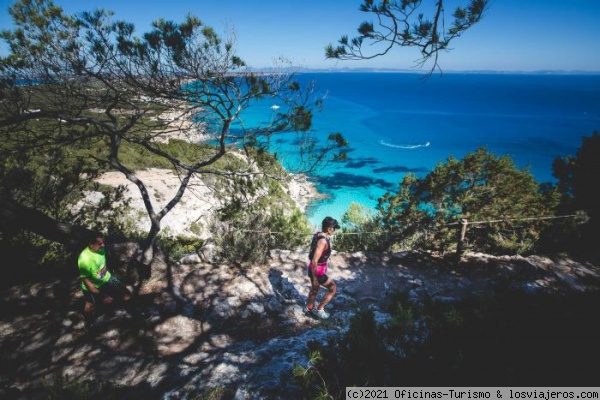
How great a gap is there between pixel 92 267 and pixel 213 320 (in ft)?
6.77

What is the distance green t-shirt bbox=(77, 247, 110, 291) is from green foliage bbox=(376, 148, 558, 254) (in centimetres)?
672

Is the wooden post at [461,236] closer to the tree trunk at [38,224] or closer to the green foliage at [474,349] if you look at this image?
the green foliage at [474,349]

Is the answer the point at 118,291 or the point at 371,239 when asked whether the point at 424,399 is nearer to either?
the point at 118,291

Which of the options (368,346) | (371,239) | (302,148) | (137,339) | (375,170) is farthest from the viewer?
(375,170)

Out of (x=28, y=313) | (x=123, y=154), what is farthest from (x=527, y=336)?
(x=123, y=154)

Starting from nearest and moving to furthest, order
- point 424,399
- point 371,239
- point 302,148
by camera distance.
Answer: point 424,399 → point 302,148 → point 371,239

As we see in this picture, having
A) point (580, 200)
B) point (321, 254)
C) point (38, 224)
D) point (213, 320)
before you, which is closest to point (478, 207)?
point (580, 200)

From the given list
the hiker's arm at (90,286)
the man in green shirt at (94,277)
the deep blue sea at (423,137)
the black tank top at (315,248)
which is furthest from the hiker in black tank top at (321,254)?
the deep blue sea at (423,137)

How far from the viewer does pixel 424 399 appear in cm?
211

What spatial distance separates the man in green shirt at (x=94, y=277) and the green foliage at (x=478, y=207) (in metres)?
6.65

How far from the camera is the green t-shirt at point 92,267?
3965 millimetres

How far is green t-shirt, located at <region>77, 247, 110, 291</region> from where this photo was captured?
3.96 metres

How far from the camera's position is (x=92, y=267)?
404 centimetres

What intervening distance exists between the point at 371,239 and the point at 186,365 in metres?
6.01
